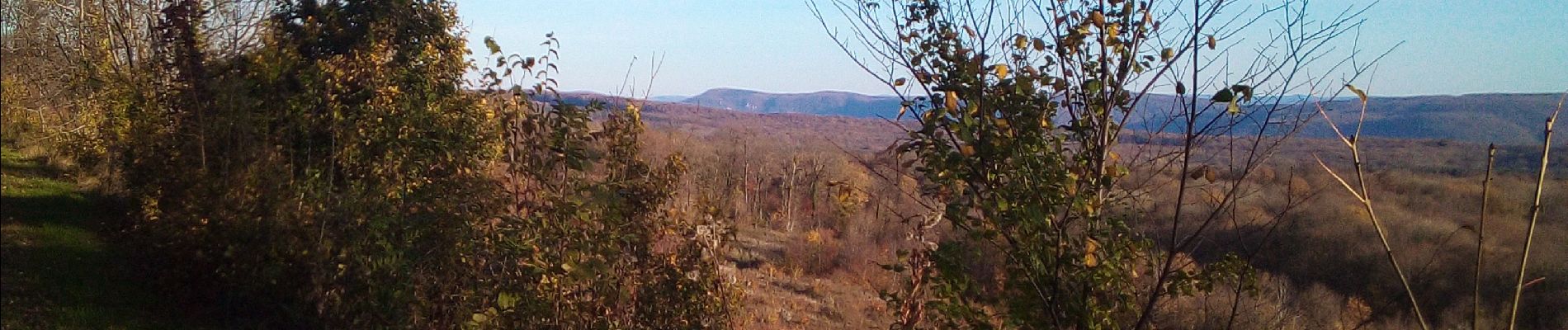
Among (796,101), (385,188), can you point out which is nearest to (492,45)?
(385,188)

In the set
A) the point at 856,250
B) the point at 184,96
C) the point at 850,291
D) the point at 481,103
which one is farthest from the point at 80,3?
the point at 856,250

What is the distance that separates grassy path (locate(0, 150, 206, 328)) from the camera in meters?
6.52

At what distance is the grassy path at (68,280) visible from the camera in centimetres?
652

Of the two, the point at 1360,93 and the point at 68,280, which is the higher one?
the point at 1360,93

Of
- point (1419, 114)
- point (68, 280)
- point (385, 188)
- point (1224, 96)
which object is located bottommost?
point (68, 280)

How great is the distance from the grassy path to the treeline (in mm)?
270

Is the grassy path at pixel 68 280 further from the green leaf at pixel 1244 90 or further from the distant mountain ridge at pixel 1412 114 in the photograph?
the green leaf at pixel 1244 90

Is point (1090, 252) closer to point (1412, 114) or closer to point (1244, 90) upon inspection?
point (1244, 90)

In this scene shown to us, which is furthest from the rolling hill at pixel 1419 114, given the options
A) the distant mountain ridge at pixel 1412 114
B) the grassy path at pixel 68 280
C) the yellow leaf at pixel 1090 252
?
the grassy path at pixel 68 280

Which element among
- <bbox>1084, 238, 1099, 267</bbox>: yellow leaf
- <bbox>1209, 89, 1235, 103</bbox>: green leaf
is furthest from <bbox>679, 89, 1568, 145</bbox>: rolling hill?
<bbox>1084, 238, 1099, 267</bbox>: yellow leaf

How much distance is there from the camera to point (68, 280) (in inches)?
305

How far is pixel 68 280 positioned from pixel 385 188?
14.3ft

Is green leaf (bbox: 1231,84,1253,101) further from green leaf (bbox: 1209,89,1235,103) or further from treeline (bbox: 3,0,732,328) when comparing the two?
treeline (bbox: 3,0,732,328)

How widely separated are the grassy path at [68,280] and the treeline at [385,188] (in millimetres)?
270
